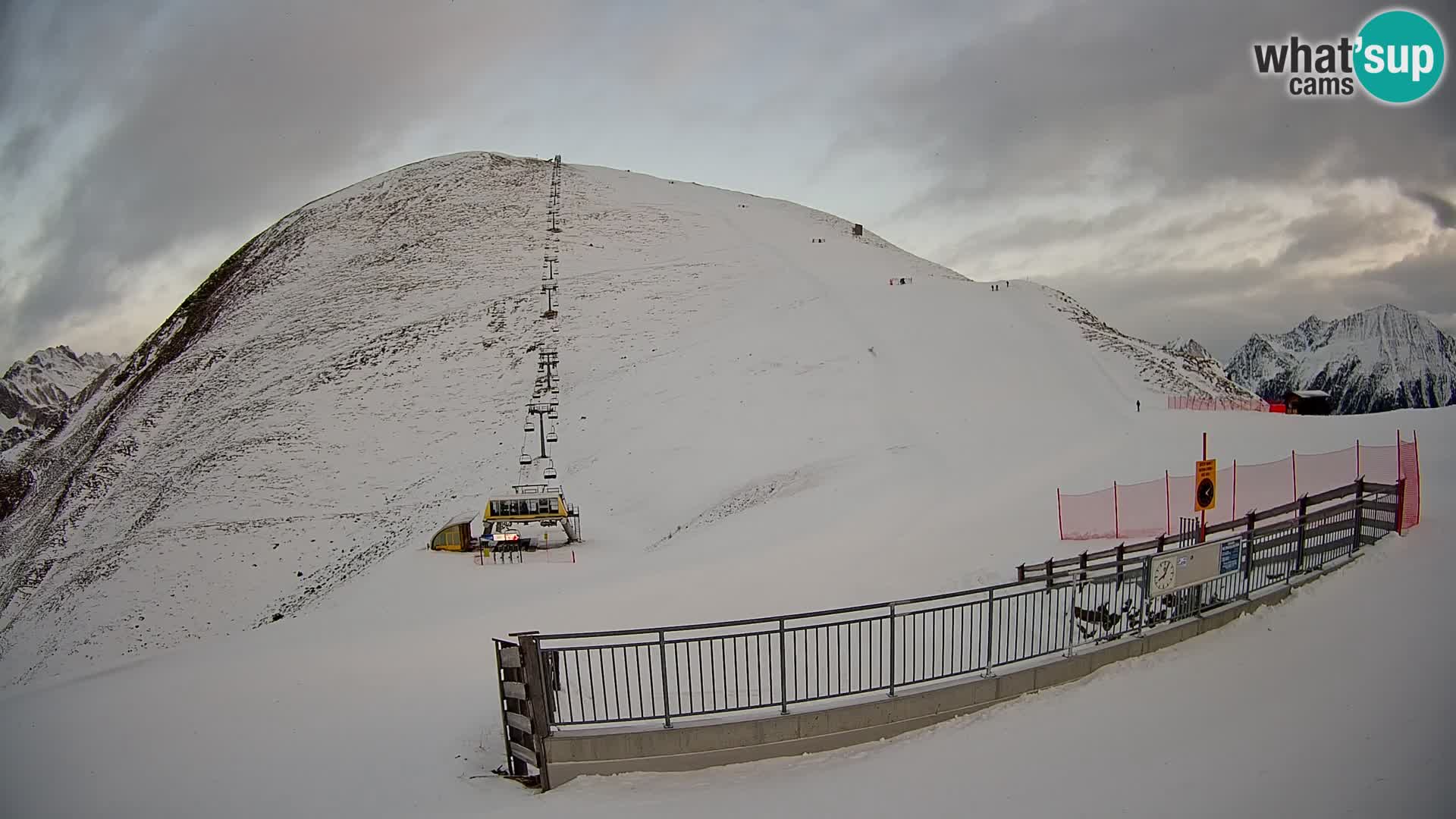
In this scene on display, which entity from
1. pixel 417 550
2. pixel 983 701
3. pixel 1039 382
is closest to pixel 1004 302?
pixel 1039 382

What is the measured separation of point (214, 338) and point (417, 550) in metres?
34.0

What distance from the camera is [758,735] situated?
7988 mm

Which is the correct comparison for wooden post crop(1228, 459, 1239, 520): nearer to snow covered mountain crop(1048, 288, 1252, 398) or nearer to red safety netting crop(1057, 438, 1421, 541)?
red safety netting crop(1057, 438, 1421, 541)

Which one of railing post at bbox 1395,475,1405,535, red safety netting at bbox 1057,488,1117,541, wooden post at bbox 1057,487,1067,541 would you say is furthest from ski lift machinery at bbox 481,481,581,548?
railing post at bbox 1395,475,1405,535

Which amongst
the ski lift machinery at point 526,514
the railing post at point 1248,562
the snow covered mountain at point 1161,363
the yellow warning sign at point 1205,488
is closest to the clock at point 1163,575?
the railing post at point 1248,562

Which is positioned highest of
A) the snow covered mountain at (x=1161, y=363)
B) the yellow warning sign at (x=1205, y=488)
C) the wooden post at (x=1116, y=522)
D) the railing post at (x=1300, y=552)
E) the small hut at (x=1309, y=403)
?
the snow covered mountain at (x=1161, y=363)

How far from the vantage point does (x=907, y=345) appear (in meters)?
39.0

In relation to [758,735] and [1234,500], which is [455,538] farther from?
A: [1234,500]

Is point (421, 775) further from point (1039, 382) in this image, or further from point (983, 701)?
point (1039, 382)

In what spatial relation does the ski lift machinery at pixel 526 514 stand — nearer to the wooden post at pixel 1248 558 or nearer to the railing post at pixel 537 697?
the railing post at pixel 537 697

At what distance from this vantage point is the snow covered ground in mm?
7266

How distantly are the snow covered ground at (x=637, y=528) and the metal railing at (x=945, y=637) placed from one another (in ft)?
1.90

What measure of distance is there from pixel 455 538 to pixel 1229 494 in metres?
23.5

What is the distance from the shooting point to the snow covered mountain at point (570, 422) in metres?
24.5
